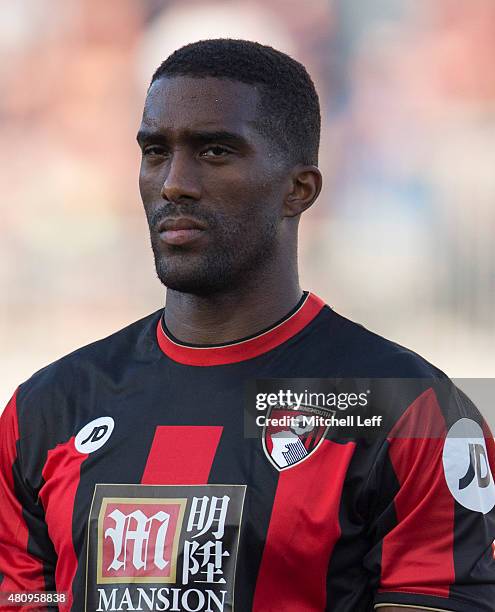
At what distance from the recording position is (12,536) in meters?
1.97

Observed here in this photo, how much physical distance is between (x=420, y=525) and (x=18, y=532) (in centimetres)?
81

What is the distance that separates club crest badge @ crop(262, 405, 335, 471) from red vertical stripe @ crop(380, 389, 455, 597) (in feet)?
0.49

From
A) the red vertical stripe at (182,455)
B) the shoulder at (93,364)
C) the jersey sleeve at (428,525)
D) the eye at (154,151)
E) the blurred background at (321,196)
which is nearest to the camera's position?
the jersey sleeve at (428,525)

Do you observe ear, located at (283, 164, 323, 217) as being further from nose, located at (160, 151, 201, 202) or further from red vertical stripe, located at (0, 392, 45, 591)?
red vertical stripe, located at (0, 392, 45, 591)

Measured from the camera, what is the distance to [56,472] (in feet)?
6.15

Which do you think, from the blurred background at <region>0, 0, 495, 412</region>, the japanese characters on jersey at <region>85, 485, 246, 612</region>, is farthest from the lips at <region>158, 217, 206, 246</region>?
the blurred background at <region>0, 0, 495, 412</region>

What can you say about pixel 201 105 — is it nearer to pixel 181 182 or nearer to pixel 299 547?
pixel 181 182

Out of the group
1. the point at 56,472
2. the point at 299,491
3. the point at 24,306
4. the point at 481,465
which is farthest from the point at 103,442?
the point at 24,306

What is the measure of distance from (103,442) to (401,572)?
1.98 ft

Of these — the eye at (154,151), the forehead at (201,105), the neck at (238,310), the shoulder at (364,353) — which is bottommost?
the shoulder at (364,353)

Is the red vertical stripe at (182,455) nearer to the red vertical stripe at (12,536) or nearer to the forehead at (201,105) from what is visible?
the red vertical stripe at (12,536)

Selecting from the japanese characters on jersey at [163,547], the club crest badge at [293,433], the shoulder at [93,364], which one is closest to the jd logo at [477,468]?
the club crest badge at [293,433]

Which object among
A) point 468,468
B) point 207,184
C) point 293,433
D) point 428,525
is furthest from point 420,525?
point 207,184

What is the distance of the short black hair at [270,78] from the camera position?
6.25 ft
